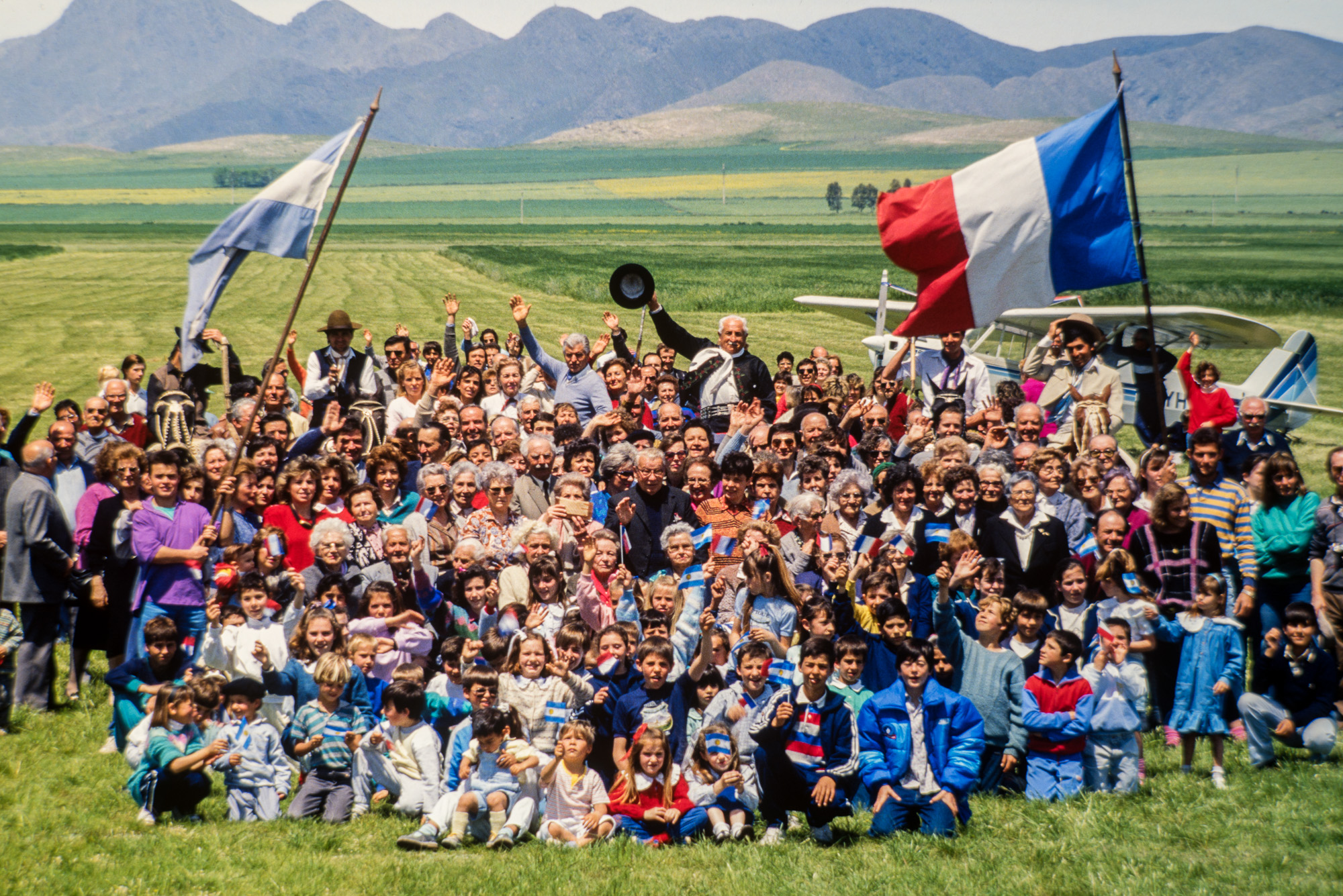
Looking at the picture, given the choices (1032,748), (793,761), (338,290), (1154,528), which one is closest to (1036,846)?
(1032,748)

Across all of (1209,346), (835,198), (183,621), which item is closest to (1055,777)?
(183,621)

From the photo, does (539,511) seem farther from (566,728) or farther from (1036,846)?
(1036,846)

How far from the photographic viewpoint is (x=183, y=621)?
695 cm

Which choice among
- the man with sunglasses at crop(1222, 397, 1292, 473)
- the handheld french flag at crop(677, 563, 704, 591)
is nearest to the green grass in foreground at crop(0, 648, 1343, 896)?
the handheld french flag at crop(677, 563, 704, 591)

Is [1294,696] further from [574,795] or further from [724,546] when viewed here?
[574,795]

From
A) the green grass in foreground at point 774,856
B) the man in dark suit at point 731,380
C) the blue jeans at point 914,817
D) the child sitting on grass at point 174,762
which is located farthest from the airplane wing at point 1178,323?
the child sitting on grass at point 174,762

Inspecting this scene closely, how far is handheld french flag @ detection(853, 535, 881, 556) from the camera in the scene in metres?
6.97

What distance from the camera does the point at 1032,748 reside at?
6.22 m

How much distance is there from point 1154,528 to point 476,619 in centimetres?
433

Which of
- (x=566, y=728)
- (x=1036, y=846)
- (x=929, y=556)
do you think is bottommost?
(x=1036, y=846)

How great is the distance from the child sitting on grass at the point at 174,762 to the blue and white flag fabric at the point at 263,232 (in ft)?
8.59

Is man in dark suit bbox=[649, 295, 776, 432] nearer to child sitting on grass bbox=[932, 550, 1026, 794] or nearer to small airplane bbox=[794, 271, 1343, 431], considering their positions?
child sitting on grass bbox=[932, 550, 1026, 794]

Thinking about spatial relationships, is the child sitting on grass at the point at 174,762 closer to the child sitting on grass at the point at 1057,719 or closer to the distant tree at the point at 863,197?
the child sitting on grass at the point at 1057,719

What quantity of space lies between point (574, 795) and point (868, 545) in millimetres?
2513
